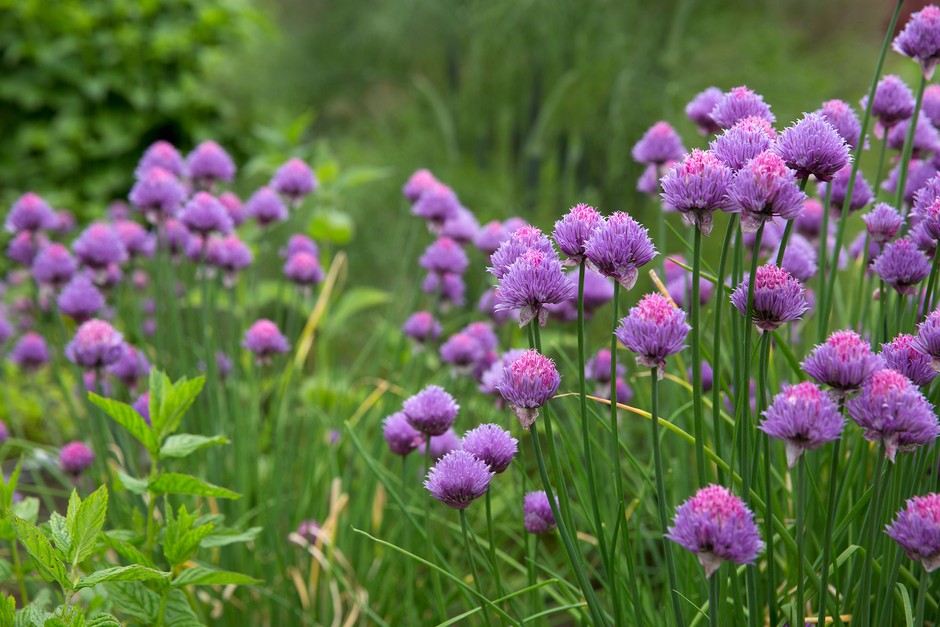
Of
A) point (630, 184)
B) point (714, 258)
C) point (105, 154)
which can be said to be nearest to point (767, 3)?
point (630, 184)

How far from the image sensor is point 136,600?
1.15m

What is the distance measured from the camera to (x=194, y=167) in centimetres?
193

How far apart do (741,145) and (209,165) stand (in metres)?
1.37

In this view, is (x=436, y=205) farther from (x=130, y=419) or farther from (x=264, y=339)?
(x=130, y=419)

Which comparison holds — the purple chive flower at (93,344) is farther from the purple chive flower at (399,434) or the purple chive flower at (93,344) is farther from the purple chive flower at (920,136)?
the purple chive flower at (920,136)

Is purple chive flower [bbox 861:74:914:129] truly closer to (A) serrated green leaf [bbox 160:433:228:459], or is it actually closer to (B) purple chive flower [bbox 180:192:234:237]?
(A) serrated green leaf [bbox 160:433:228:459]

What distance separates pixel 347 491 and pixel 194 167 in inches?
30.9

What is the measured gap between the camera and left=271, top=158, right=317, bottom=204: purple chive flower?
1.92m

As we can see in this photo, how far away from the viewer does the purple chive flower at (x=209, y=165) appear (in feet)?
6.34

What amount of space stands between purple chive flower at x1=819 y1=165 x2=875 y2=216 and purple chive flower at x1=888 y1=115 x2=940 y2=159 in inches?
4.4

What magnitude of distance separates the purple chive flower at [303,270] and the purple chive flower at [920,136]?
1.16 meters

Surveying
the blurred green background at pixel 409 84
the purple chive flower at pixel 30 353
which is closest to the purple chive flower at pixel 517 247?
the purple chive flower at pixel 30 353

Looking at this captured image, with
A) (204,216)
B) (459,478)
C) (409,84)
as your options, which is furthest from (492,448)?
(409,84)

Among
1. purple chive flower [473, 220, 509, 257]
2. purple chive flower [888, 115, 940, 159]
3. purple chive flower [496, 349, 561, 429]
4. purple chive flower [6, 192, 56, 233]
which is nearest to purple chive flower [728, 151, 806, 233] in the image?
purple chive flower [496, 349, 561, 429]
